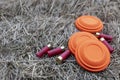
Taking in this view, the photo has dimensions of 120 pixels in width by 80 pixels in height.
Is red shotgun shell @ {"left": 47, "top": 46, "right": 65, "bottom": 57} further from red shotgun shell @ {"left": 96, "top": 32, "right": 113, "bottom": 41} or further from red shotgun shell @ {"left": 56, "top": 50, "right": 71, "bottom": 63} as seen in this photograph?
red shotgun shell @ {"left": 96, "top": 32, "right": 113, "bottom": 41}

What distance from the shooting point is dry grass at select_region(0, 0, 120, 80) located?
1.87 meters

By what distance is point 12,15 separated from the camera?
234 cm

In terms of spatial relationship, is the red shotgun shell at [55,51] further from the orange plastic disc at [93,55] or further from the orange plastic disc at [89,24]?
the orange plastic disc at [89,24]

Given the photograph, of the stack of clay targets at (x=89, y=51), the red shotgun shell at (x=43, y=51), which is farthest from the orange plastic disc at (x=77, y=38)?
the red shotgun shell at (x=43, y=51)

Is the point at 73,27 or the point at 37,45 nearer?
the point at 37,45

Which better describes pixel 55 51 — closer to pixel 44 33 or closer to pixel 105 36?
pixel 44 33

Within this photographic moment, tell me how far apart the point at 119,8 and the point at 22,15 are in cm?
91

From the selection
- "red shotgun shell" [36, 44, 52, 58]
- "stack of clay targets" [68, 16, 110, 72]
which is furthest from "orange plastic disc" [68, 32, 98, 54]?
"red shotgun shell" [36, 44, 52, 58]

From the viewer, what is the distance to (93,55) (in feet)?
6.15

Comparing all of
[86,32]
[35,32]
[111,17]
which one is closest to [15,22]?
[35,32]

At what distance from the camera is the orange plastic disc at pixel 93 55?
1844 mm

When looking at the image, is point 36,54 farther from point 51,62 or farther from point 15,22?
point 15,22

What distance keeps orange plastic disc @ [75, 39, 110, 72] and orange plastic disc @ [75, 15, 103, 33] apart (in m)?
0.20

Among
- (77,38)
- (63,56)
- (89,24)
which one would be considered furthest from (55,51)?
(89,24)
